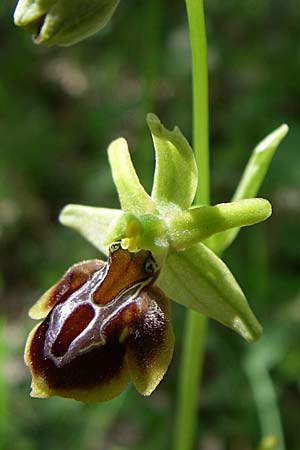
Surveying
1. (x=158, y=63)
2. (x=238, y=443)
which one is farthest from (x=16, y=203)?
(x=238, y=443)

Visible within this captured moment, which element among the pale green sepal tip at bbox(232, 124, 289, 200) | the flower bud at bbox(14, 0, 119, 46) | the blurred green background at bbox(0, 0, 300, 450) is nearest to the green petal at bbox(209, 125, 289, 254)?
the pale green sepal tip at bbox(232, 124, 289, 200)

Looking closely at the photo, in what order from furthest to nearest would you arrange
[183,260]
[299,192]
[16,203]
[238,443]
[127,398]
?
[16,203] < [299,192] < [238,443] < [127,398] < [183,260]

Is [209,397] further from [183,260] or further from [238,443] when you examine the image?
[183,260]

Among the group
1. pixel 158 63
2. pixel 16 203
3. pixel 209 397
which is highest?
pixel 158 63

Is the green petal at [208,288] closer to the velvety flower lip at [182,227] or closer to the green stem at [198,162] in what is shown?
the velvety flower lip at [182,227]

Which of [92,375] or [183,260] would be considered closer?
[92,375]

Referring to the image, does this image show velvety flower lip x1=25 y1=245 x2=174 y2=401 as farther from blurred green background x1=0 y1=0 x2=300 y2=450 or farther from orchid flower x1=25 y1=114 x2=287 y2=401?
blurred green background x1=0 y1=0 x2=300 y2=450

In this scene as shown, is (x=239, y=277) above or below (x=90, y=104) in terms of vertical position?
below

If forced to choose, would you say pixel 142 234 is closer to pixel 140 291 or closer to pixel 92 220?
pixel 140 291
